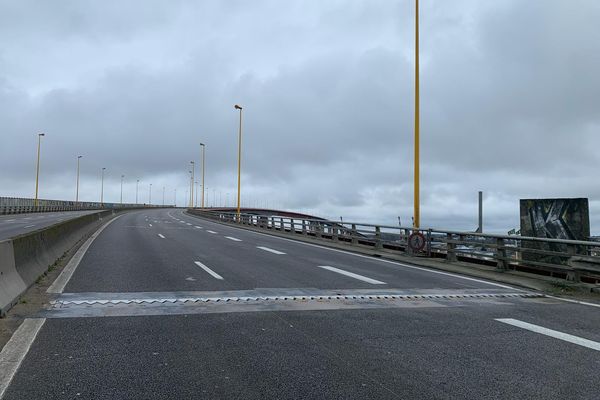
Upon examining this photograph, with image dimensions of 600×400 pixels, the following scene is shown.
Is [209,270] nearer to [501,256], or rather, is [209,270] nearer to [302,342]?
[302,342]

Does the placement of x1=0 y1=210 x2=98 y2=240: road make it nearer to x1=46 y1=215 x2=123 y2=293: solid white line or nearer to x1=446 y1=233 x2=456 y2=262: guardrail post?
x1=46 y1=215 x2=123 y2=293: solid white line

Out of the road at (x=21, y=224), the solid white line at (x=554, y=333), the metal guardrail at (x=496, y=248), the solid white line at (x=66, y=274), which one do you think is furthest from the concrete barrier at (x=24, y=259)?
the metal guardrail at (x=496, y=248)

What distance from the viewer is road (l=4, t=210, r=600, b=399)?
14.4 ft

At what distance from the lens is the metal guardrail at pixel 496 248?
1095cm

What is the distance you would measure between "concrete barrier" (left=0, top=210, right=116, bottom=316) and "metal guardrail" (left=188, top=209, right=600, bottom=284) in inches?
424

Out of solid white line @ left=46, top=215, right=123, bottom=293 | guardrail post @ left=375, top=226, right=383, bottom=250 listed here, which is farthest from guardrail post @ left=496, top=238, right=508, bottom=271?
solid white line @ left=46, top=215, right=123, bottom=293

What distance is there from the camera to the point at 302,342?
583cm

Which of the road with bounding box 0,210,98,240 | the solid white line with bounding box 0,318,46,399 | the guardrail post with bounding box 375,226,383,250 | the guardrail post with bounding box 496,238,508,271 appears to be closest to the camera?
the solid white line with bounding box 0,318,46,399

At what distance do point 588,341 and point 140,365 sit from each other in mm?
5538

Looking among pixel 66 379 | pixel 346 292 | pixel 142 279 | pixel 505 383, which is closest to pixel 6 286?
pixel 142 279

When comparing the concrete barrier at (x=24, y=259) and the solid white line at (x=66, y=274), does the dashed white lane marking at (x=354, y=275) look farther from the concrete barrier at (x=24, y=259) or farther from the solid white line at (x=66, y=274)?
the concrete barrier at (x=24, y=259)

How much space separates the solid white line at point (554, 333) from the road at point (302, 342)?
0.03 m

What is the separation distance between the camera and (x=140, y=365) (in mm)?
4883

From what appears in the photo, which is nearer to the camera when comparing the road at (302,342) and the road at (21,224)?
the road at (302,342)
